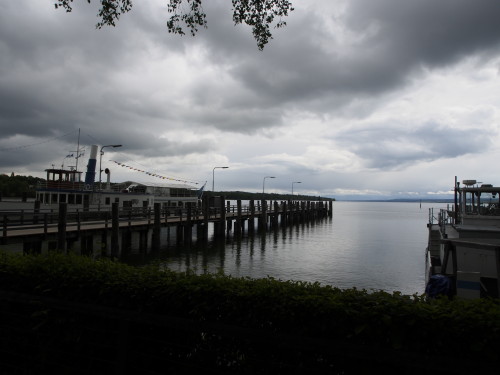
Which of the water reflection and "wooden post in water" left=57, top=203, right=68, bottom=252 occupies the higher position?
"wooden post in water" left=57, top=203, right=68, bottom=252

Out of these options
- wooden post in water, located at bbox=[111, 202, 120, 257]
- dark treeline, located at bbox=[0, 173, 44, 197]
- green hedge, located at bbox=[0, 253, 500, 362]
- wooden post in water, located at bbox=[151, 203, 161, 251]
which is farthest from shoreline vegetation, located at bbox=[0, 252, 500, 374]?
dark treeline, located at bbox=[0, 173, 44, 197]

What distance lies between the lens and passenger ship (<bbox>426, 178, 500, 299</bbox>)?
9.35m

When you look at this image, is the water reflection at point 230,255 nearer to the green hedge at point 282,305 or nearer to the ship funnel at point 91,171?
the ship funnel at point 91,171

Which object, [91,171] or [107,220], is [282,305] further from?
[91,171]

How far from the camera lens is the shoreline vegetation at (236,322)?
3100 mm

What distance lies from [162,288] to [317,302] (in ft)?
5.93

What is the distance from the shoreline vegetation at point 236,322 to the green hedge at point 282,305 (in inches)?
0.4

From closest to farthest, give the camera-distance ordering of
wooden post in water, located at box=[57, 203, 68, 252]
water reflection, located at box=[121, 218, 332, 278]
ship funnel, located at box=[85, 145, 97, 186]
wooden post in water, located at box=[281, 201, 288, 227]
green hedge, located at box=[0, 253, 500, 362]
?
green hedge, located at box=[0, 253, 500, 362], wooden post in water, located at box=[57, 203, 68, 252], water reflection, located at box=[121, 218, 332, 278], ship funnel, located at box=[85, 145, 97, 186], wooden post in water, located at box=[281, 201, 288, 227]

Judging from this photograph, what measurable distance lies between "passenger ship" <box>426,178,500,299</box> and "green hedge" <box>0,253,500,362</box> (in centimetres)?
386

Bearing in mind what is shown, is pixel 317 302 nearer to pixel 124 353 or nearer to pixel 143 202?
pixel 124 353

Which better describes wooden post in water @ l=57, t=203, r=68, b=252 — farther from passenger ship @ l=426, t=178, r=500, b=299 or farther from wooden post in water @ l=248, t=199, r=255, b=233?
wooden post in water @ l=248, t=199, r=255, b=233

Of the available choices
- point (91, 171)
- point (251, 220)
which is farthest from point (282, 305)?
point (251, 220)

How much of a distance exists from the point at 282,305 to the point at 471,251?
1212cm

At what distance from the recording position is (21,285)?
16.0 ft
